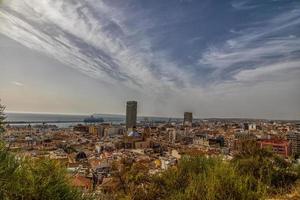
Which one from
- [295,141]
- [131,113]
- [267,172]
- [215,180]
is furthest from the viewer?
[131,113]

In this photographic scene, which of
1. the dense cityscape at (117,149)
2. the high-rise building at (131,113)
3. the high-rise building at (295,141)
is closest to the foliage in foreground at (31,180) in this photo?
the dense cityscape at (117,149)

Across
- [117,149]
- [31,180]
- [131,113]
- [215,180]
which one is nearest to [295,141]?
[117,149]

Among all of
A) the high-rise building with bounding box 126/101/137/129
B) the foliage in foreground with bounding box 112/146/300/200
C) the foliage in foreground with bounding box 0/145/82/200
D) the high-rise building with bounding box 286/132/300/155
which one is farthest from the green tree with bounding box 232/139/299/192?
the high-rise building with bounding box 126/101/137/129

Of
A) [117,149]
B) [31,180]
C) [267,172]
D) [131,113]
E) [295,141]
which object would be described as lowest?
[117,149]

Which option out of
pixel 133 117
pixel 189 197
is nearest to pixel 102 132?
pixel 133 117

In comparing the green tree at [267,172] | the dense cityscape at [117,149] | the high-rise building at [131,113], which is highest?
the high-rise building at [131,113]

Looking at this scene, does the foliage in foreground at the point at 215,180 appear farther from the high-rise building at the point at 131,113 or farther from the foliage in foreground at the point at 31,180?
the high-rise building at the point at 131,113

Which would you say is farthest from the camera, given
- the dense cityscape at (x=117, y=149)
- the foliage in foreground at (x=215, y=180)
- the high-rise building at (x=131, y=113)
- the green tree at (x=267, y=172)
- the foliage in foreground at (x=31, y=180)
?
the high-rise building at (x=131, y=113)

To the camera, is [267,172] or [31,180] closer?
[31,180]

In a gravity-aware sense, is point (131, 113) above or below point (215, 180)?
above

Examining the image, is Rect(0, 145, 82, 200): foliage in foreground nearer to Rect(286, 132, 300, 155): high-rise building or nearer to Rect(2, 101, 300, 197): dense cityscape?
Rect(2, 101, 300, 197): dense cityscape

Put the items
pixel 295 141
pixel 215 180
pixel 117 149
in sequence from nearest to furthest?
1. pixel 215 180
2. pixel 117 149
3. pixel 295 141

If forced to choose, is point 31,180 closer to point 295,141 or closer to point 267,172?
point 267,172

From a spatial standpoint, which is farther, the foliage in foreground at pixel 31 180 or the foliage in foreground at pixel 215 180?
the foliage in foreground at pixel 215 180
